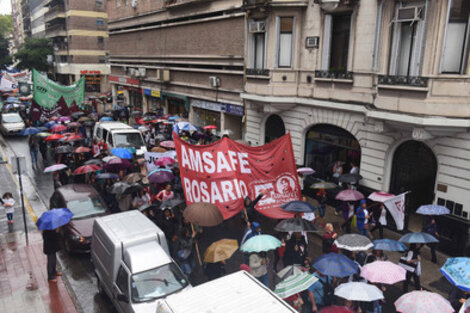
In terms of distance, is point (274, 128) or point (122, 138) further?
point (274, 128)

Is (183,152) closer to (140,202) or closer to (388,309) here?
(140,202)

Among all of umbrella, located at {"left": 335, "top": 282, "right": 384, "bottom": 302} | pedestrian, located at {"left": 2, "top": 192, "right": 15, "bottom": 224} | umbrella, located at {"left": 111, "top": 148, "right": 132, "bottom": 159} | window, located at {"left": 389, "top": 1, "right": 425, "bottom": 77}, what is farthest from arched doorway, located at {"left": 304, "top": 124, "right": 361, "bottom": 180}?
pedestrian, located at {"left": 2, "top": 192, "right": 15, "bottom": 224}

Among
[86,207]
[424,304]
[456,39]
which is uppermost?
[456,39]

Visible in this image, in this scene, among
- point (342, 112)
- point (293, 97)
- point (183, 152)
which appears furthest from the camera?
point (293, 97)

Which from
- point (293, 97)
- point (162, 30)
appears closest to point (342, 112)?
point (293, 97)

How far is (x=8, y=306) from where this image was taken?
9.08m

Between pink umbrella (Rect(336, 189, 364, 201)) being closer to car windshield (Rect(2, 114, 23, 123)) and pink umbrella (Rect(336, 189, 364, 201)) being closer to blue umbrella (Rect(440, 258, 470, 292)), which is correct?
blue umbrella (Rect(440, 258, 470, 292))

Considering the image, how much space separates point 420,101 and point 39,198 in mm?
15219

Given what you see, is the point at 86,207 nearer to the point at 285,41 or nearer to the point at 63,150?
the point at 63,150

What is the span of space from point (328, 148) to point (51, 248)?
38.3ft

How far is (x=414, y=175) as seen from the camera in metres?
13.3

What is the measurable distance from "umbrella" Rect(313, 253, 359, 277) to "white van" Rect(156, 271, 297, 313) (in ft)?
6.42

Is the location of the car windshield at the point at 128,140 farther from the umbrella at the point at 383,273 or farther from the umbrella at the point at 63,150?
the umbrella at the point at 383,273

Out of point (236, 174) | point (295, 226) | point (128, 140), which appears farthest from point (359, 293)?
point (128, 140)
